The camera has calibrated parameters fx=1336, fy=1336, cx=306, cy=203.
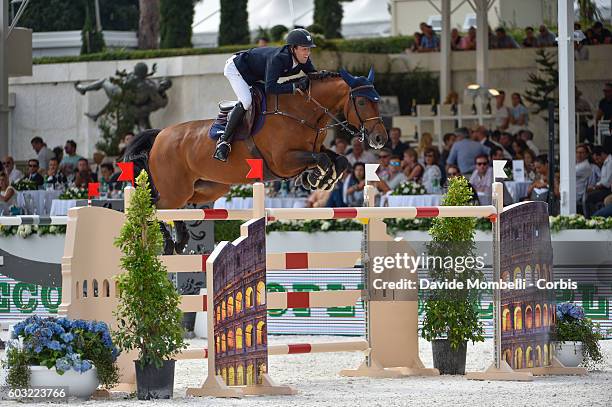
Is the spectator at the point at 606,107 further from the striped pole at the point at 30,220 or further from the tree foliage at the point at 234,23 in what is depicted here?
the tree foliage at the point at 234,23

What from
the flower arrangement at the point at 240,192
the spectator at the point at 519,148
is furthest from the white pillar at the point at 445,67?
the flower arrangement at the point at 240,192

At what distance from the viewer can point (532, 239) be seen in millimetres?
7879

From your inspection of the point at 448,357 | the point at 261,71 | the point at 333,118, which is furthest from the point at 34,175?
the point at 448,357

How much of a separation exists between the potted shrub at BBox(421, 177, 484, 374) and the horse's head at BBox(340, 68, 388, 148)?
1010 mm

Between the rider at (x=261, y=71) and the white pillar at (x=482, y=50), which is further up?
the white pillar at (x=482, y=50)

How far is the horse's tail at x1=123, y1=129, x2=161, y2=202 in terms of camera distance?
1038 centimetres

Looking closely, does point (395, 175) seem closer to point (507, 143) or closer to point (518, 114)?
point (507, 143)

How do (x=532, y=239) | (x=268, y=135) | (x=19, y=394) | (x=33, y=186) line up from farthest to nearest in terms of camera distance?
(x=33, y=186)
(x=268, y=135)
(x=532, y=239)
(x=19, y=394)

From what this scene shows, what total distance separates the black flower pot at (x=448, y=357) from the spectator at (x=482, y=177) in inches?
218

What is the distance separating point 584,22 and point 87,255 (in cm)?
1304

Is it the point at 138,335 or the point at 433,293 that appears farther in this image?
the point at 433,293

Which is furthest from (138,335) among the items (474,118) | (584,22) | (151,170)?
(584,22)

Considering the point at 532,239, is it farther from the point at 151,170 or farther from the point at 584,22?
the point at 584,22

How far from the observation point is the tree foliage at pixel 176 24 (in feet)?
78.8
